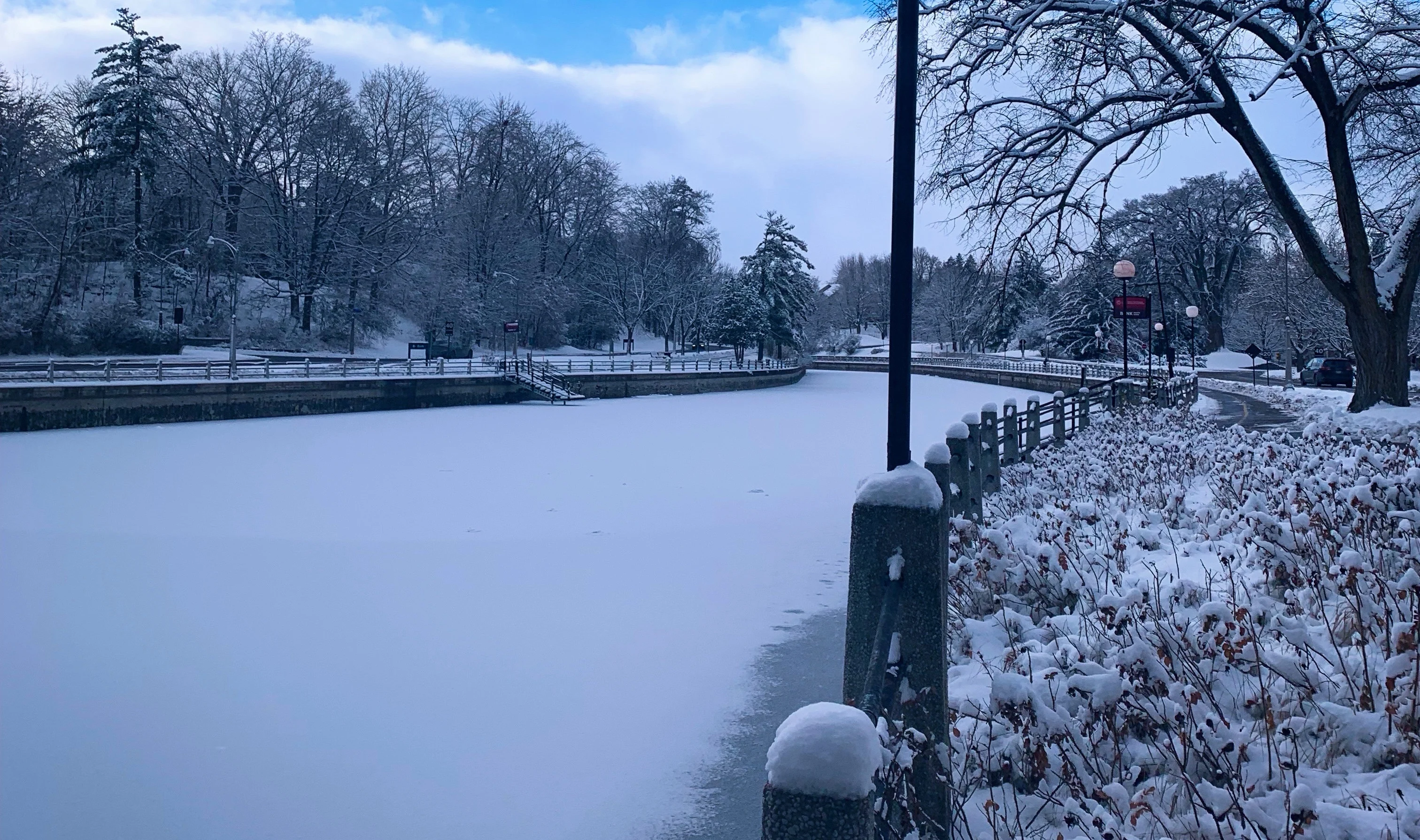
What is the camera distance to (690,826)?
4781 mm

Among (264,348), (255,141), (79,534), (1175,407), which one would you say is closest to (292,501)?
(79,534)

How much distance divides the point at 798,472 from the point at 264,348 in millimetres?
41818

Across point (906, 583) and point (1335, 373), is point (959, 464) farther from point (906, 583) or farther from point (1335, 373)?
point (1335, 373)

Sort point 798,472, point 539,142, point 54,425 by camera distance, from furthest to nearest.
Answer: point 539,142 → point 54,425 → point 798,472

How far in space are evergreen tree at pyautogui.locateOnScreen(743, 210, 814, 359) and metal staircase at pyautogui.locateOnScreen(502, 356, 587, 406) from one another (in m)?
27.0

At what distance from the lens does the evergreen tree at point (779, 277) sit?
7206 cm

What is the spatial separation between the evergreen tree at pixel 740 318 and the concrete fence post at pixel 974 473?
58.3m

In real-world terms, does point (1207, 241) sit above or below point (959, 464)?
above

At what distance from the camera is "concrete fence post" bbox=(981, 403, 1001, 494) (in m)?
11.4

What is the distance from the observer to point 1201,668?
4.51 metres

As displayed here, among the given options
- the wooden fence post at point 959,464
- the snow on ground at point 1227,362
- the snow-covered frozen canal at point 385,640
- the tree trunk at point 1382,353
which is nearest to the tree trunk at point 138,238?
the snow-covered frozen canal at point 385,640

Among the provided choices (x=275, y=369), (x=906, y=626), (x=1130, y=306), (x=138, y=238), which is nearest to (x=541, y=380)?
(x=275, y=369)

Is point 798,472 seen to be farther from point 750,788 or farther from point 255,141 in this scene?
point 255,141

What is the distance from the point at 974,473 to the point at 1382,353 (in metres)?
8.51
